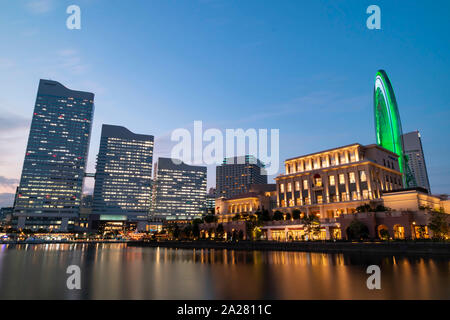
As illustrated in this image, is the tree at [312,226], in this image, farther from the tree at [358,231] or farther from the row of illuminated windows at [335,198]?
the row of illuminated windows at [335,198]

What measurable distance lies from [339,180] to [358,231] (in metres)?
35.2

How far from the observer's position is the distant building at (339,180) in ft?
317

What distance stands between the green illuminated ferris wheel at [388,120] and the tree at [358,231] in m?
54.0

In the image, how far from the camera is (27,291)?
22.9 metres

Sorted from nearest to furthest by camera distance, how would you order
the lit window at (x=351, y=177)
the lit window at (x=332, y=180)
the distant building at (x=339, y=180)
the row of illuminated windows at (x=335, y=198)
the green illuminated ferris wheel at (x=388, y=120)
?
the row of illuminated windows at (x=335, y=198) → the distant building at (x=339, y=180) → the lit window at (x=351, y=177) → the lit window at (x=332, y=180) → the green illuminated ferris wheel at (x=388, y=120)

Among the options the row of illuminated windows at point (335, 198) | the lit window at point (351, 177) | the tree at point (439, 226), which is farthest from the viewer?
the lit window at point (351, 177)

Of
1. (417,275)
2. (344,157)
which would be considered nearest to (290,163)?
(344,157)

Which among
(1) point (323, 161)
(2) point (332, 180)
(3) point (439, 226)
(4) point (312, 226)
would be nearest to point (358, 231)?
(4) point (312, 226)

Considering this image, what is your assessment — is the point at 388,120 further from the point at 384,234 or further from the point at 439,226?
the point at 384,234

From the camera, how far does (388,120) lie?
108m

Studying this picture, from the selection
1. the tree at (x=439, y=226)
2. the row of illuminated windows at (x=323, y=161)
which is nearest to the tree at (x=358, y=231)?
the tree at (x=439, y=226)

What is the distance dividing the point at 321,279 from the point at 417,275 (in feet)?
30.7
